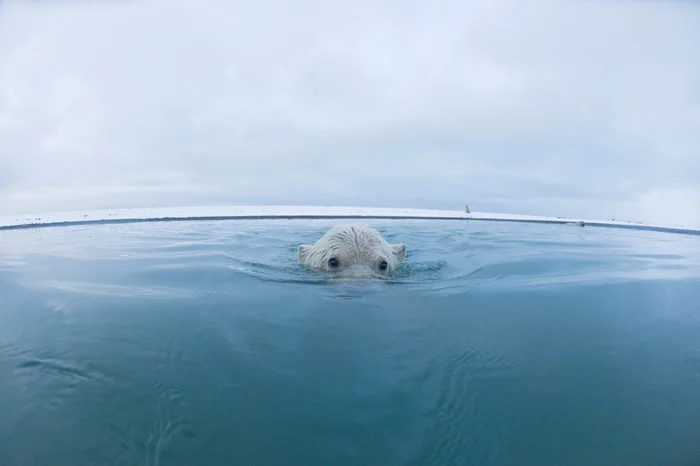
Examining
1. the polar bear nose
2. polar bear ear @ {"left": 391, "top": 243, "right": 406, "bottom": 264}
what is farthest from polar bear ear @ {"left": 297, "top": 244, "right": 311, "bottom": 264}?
polar bear ear @ {"left": 391, "top": 243, "right": 406, "bottom": 264}

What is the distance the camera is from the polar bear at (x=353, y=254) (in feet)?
20.2

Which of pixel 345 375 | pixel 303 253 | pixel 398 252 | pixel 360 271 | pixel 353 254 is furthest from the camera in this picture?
pixel 398 252

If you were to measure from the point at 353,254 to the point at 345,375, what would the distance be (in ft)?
13.1

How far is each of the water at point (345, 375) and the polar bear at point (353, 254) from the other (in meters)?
0.84

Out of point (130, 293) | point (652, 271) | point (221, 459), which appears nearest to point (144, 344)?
point (221, 459)

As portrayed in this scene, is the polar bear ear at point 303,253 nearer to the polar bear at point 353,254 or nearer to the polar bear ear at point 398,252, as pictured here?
the polar bear at point 353,254

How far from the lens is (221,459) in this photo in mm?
1836

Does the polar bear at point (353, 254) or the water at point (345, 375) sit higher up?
the polar bear at point (353, 254)

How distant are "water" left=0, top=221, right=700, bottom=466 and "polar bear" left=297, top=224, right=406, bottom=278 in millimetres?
838

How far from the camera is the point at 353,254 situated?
6.50 metres

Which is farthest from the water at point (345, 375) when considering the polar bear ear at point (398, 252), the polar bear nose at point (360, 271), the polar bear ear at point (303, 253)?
the polar bear ear at point (398, 252)

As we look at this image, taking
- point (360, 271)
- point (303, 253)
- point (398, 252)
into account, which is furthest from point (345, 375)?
point (398, 252)

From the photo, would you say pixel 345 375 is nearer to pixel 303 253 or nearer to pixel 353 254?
pixel 353 254

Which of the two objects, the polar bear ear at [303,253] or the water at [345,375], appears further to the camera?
the polar bear ear at [303,253]
